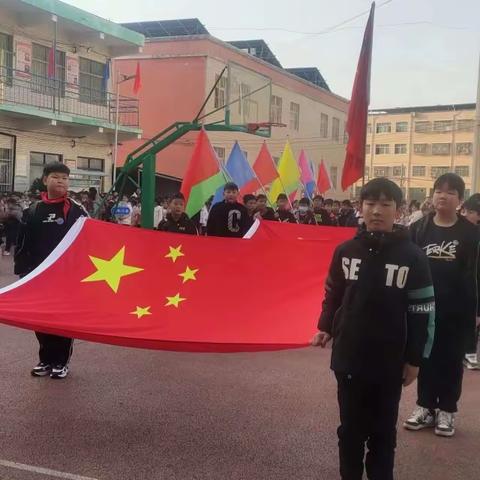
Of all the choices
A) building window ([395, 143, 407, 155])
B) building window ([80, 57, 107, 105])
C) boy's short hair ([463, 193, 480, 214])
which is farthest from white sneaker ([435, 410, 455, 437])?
building window ([395, 143, 407, 155])

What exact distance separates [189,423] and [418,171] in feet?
243

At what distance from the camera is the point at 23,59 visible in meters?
20.8

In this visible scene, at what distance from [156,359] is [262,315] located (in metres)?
1.97

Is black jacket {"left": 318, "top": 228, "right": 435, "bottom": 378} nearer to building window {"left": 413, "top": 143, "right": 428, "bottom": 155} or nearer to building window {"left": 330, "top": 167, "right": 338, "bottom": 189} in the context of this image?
building window {"left": 330, "top": 167, "right": 338, "bottom": 189}

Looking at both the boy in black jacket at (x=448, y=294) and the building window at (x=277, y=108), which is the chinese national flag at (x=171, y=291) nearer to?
the boy in black jacket at (x=448, y=294)

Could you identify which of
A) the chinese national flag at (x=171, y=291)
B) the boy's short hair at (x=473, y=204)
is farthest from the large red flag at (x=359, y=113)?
the chinese national flag at (x=171, y=291)

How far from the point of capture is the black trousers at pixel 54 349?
5.47m

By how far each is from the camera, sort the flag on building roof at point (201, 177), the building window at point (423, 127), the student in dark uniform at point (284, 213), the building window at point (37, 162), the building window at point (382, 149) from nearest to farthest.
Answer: the student in dark uniform at point (284, 213), the flag on building roof at point (201, 177), the building window at point (37, 162), the building window at point (423, 127), the building window at point (382, 149)

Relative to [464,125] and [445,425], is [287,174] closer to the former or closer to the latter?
[445,425]

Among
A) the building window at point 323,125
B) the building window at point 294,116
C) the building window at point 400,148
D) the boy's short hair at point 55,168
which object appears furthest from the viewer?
the building window at point 400,148

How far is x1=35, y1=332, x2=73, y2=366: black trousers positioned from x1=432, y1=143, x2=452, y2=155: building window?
235ft

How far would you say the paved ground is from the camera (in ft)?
12.5

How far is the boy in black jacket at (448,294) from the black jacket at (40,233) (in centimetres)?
295

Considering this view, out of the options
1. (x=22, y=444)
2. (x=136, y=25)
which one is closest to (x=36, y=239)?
(x=22, y=444)
